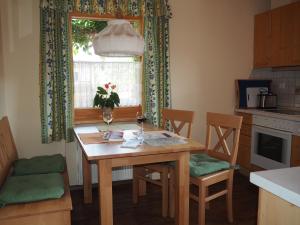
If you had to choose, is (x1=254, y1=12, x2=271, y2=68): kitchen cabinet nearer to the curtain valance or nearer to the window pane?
the curtain valance

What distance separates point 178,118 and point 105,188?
1.31 m

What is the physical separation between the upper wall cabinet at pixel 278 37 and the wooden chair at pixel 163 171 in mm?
1429

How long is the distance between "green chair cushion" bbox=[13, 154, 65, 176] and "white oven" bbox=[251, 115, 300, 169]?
2260mm

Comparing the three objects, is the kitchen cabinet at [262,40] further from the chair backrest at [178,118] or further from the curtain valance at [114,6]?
the chair backrest at [178,118]

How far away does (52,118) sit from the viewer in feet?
10.2

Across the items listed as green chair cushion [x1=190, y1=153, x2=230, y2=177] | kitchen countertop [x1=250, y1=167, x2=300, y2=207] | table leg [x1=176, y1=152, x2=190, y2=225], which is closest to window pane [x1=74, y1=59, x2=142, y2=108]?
green chair cushion [x1=190, y1=153, x2=230, y2=177]

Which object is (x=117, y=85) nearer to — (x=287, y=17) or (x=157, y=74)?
(x=157, y=74)

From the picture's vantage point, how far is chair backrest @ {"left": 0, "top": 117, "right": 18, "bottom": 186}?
2.27 metres

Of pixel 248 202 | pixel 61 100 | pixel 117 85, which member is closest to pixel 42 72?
pixel 61 100

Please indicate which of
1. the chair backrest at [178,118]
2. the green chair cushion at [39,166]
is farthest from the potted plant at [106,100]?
the green chair cushion at [39,166]

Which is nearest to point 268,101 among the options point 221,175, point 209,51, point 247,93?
point 247,93

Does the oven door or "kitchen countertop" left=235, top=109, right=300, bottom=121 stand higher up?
"kitchen countertop" left=235, top=109, right=300, bottom=121

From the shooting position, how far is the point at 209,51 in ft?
12.3

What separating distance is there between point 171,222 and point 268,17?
109 inches
